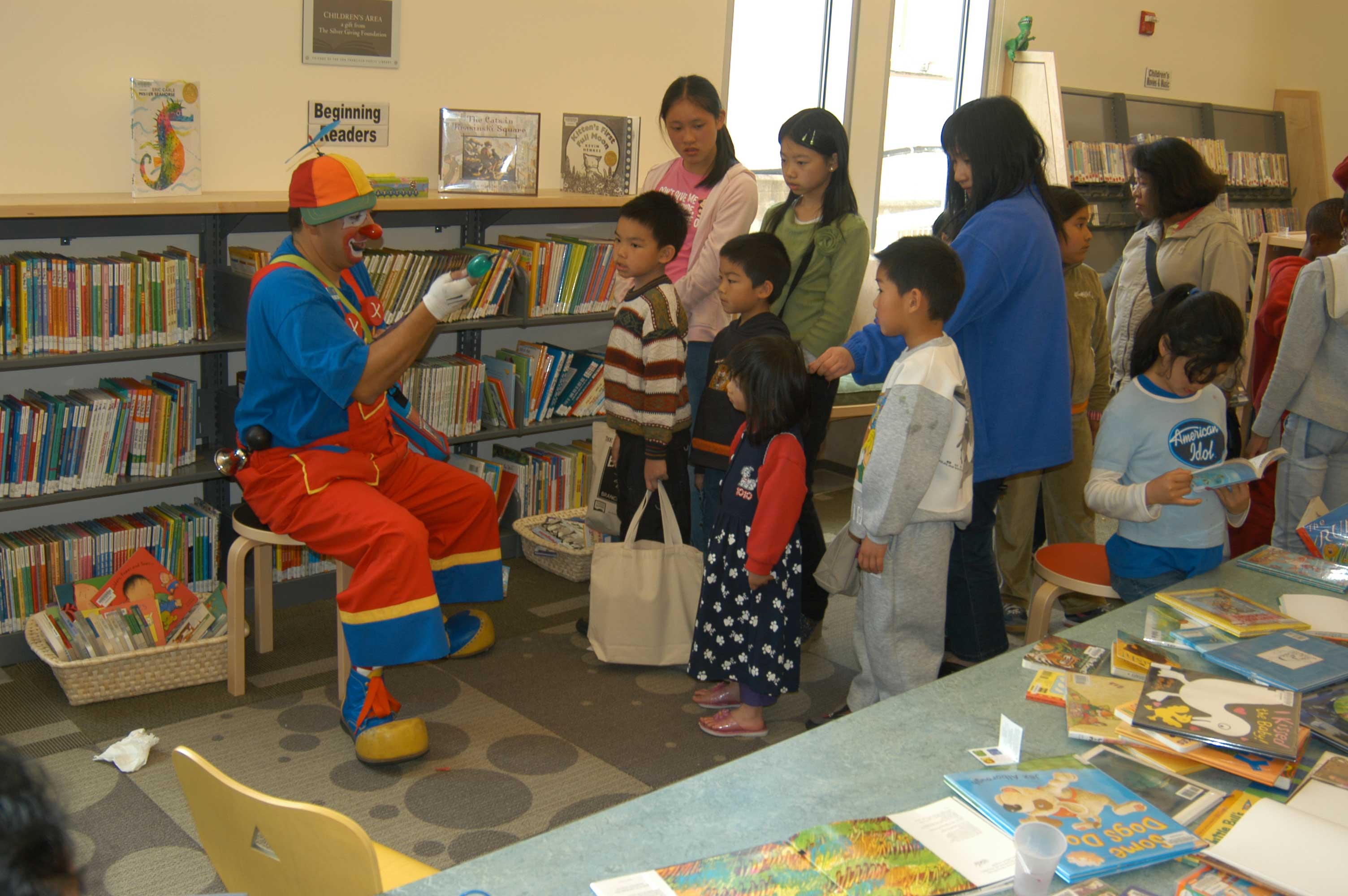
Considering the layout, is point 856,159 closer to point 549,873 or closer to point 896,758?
point 896,758

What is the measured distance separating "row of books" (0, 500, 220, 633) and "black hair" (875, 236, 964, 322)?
7.22 feet

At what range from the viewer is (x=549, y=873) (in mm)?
1196

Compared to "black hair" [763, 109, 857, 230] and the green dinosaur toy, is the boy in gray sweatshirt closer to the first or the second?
"black hair" [763, 109, 857, 230]

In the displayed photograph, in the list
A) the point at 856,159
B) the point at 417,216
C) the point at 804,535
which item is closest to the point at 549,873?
the point at 804,535

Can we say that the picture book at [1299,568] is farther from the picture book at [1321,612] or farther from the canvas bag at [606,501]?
the canvas bag at [606,501]

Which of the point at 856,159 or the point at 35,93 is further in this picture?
the point at 856,159

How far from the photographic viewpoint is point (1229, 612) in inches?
77.7

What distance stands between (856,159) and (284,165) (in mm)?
3223

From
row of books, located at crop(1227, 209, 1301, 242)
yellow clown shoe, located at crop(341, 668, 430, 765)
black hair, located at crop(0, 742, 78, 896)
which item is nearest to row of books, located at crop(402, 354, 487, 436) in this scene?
yellow clown shoe, located at crop(341, 668, 430, 765)

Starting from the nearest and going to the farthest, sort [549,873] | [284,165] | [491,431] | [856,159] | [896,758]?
1. [549,873]
2. [896,758]
3. [284,165]
4. [491,431]
5. [856,159]

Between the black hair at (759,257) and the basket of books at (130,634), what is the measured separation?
1.66m

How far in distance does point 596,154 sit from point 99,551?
86.7 inches

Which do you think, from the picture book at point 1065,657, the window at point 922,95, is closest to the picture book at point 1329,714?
the picture book at point 1065,657

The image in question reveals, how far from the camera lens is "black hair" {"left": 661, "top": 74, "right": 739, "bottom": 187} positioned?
3.34m
